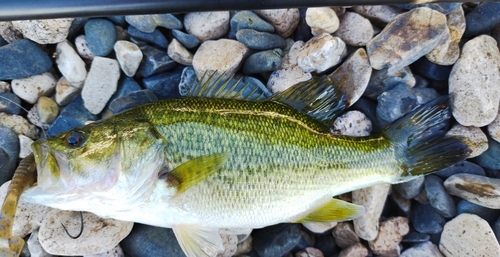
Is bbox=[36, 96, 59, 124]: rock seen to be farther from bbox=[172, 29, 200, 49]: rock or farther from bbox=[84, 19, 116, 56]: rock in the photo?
bbox=[172, 29, 200, 49]: rock

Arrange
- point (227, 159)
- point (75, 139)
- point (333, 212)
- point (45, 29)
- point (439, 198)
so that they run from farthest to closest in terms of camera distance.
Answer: point (439, 198) → point (45, 29) → point (333, 212) → point (227, 159) → point (75, 139)

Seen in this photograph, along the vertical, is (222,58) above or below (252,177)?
above

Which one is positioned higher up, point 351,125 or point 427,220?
point 351,125

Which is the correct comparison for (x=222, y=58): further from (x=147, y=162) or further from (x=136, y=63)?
(x=147, y=162)

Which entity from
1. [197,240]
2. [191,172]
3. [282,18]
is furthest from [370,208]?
[282,18]

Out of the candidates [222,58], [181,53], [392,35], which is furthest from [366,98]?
[181,53]

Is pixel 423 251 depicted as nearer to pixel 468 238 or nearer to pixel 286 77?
pixel 468 238
